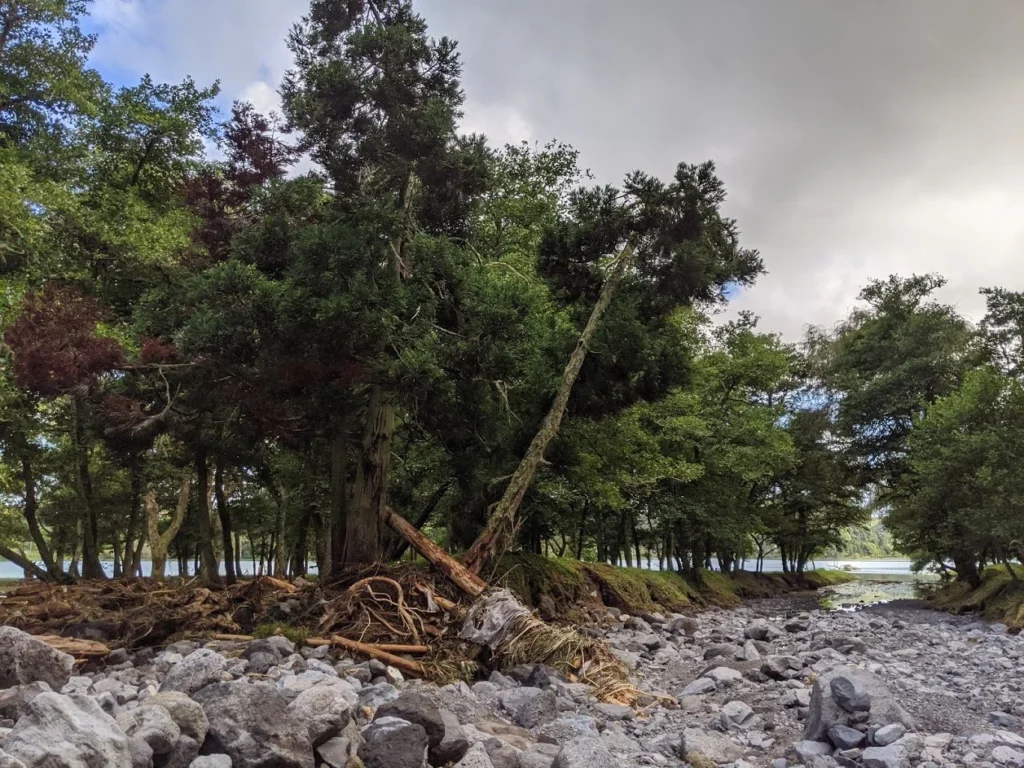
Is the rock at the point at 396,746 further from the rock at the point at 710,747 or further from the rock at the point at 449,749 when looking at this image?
the rock at the point at 710,747

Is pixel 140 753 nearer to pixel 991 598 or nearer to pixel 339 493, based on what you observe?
pixel 339 493

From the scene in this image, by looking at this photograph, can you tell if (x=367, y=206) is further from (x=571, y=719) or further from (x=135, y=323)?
(x=571, y=719)

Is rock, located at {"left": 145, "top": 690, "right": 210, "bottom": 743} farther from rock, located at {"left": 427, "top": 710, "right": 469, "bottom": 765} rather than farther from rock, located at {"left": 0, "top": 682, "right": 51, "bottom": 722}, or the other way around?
rock, located at {"left": 427, "top": 710, "right": 469, "bottom": 765}

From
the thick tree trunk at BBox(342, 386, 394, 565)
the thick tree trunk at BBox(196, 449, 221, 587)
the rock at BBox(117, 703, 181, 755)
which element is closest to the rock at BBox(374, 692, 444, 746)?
the rock at BBox(117, 703, 181, 755)

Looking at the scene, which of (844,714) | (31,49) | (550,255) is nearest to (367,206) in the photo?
(550,255)

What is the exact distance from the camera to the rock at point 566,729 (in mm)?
5383

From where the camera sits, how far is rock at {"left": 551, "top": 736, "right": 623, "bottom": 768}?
4.33 m

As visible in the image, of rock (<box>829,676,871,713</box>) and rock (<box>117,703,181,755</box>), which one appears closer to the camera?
rock (<box>117,703,181,755</box>)

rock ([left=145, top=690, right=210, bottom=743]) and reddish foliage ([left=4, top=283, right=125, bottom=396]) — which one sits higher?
reddish foliage ([left=4, top=283, right=125, bottom=396])

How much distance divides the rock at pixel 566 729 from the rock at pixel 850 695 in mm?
2141

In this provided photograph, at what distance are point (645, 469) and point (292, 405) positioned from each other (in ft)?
39.6

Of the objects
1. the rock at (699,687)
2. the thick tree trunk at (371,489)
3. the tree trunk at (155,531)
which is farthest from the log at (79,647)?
the tree trunk at (155,531)

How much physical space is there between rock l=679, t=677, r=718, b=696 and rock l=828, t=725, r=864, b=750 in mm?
2570

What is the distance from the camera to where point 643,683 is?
348 inches
